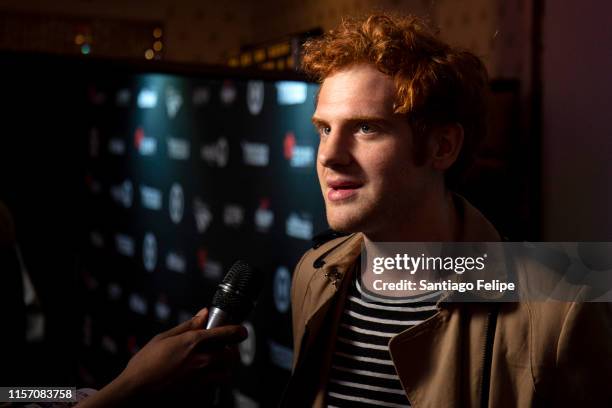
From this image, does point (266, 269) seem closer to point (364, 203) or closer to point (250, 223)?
point (250, 223)

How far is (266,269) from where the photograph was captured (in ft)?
8.24

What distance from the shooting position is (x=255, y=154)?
2.55 meters

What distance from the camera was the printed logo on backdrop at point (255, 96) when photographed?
8.17 ft

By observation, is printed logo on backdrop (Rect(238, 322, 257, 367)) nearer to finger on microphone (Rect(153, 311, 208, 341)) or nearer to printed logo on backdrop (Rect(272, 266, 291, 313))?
printed logo on backdrop (Rect(272, 266, 291, 313))

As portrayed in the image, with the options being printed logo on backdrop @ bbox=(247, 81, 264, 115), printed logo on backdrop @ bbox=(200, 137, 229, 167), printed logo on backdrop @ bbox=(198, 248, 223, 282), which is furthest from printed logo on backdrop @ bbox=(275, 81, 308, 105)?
printed logo on backdrop @ bbox=(198, 248, 223, 282)

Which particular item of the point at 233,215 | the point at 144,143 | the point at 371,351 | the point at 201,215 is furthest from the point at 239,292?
the point at 144,143

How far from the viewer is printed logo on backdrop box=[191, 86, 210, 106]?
8.94 ft

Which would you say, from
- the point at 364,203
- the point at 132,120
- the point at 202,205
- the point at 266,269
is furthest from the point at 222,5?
the point at 364,203

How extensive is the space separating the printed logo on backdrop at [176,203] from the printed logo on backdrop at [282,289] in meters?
0.58

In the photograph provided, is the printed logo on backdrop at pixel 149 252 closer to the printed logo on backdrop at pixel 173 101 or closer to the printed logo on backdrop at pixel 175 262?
the printed logo on backdrop at pixel 175 262

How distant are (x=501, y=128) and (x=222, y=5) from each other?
158 inches

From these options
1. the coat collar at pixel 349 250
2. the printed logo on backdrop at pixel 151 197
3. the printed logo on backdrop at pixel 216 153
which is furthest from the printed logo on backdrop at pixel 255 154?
the coat collar at pixel 349 250

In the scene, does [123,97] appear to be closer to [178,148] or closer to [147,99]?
[147,99]

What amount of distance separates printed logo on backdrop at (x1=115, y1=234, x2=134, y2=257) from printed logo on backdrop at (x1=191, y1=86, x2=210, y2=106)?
715 mm
